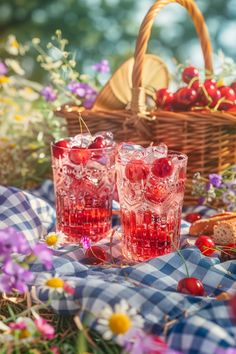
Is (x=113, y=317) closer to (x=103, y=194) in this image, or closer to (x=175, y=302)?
(x=175, y=302)

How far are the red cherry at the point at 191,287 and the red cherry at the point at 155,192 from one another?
26 centimetres

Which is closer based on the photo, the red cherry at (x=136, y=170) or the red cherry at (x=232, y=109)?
the red cherry at (x=136, y=170)

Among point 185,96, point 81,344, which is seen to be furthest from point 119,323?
point 185,96

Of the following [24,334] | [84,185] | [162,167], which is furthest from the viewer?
[84,185]

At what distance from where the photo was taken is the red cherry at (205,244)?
1.70m

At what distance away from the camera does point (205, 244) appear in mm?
1711

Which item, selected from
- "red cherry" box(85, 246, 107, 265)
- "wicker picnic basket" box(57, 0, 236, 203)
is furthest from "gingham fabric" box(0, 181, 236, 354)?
"wicker picnic basket" box(57, 0, 236, 203)

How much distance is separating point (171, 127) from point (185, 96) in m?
0.11

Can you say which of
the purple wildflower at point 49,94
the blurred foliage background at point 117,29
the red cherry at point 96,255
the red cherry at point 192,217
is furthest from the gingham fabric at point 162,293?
the blurred foliage background at point 117,29

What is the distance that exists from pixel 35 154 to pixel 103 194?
2.24 feet

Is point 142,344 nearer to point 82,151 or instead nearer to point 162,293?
point 162,293

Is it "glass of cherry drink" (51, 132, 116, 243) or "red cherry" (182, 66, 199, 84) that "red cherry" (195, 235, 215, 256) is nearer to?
"glass of cherry drink" (51, 132, 116, 243)

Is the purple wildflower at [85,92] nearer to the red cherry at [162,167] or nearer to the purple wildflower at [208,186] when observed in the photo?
the purple wildflower at [208,186]

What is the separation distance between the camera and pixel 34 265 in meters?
1.55
